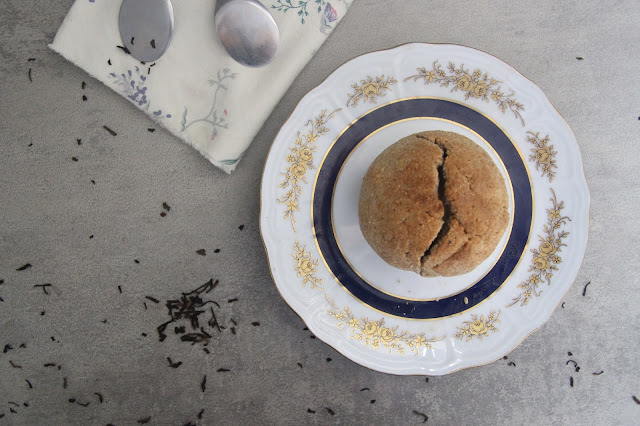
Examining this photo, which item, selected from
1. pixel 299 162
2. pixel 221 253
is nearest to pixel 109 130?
pixel 221 253

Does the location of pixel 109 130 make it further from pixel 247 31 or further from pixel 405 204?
pixel 405 204

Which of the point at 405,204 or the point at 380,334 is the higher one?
the point at 405,204

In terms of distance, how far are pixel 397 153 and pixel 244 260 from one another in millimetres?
799

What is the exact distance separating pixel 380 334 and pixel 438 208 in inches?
25.3

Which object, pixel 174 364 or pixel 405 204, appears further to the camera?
pixel 174 364

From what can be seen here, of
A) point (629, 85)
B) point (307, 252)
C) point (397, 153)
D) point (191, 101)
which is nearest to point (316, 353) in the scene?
point (307, 252)

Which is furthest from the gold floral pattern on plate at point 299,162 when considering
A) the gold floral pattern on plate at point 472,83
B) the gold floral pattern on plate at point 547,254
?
the gold floral pattern on plate at point 547,254

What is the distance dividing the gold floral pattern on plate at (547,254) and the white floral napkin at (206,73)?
3.99ft

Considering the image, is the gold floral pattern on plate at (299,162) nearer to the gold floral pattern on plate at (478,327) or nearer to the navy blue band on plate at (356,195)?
the navy blue band on plate at (356,195)


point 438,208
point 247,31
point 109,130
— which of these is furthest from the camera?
point 109,130

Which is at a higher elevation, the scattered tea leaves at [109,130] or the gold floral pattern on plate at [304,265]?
the gold floral pattern on plate at [304,265]

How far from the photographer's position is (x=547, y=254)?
1632mm

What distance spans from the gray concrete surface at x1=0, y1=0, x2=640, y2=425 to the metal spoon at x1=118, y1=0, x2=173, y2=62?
0.24 m

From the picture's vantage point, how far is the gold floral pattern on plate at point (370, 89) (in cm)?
159
